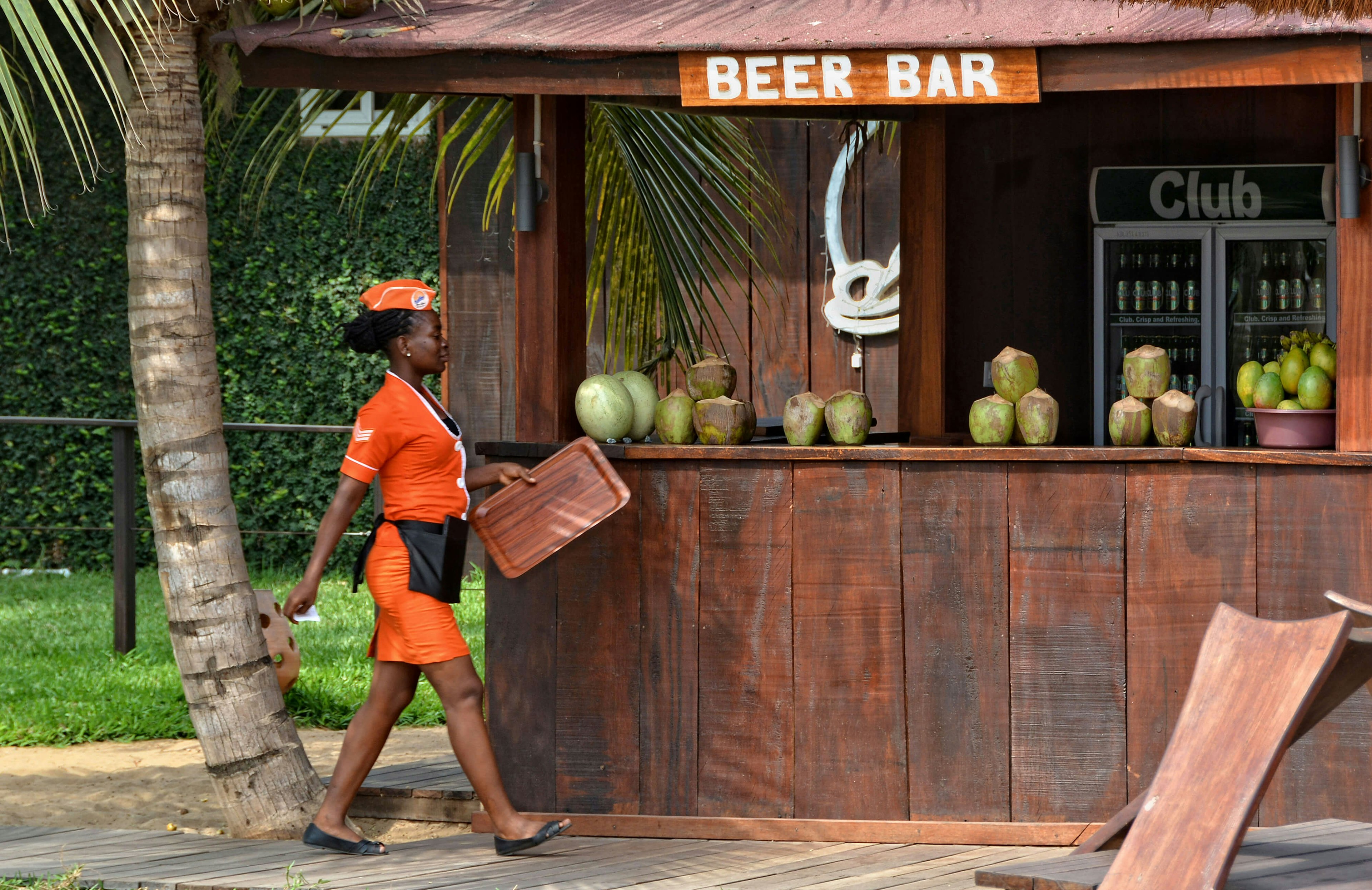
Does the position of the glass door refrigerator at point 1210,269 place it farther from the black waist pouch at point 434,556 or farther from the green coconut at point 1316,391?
the black waist pouch at point 434,556

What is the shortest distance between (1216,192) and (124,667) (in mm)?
6086

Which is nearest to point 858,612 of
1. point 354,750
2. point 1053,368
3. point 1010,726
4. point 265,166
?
point 1010,726

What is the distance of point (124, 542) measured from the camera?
7.85 metres

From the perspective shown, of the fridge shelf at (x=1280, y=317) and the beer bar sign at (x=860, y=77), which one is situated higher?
the beer bar sign at (x=860, y=77)

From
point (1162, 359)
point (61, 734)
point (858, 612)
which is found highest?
point (1162, 359)

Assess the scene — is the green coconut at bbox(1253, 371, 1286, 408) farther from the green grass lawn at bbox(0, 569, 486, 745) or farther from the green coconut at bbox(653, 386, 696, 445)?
the green grass lawn at bbox(0, 569, 486, 745)

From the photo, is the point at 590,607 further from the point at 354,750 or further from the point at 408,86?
the point at 408,86

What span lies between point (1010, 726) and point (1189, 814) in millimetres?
1467

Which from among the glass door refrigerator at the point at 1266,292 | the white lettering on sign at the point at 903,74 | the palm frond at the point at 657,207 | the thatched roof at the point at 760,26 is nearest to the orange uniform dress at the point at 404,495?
the thatched roof at the point at 760,26

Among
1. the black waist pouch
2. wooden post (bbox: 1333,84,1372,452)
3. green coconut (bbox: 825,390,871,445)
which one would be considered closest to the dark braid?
the black waist pouch

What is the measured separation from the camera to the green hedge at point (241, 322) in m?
10.5

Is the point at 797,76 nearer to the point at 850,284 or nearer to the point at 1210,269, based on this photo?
the point at 1210,269

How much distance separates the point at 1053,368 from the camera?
7672 mm

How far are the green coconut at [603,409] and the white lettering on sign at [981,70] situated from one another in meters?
1.39
